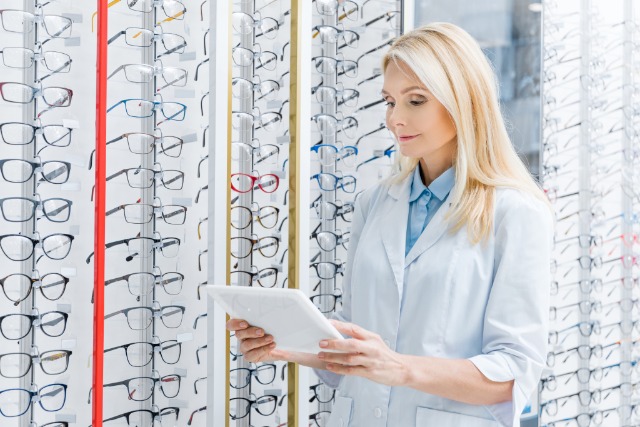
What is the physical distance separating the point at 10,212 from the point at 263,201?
667 mm

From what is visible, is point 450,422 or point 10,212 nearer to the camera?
point 450,422

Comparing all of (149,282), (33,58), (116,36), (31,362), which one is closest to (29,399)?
(31,362)

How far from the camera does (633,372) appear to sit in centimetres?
314

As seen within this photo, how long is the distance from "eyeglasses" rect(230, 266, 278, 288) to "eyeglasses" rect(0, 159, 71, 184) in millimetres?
531

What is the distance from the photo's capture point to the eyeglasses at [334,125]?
7.32 ft

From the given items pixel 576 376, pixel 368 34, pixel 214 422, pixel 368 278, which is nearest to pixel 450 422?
pixel 368 278

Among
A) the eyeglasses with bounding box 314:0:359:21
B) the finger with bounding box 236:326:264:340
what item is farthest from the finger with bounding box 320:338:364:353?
the eyeglasses with bounding box 314:0:359:21

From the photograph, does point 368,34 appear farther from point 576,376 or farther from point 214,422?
point 576,376

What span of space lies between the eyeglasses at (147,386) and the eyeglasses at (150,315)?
4.8 inches

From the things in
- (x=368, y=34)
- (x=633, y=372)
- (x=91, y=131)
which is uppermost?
(x=368, y=34)

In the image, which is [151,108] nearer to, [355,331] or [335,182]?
[335,182]

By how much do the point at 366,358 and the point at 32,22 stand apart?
1.00m

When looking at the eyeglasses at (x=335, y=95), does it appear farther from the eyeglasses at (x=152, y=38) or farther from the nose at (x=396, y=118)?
the nose at (x=396, y=118)

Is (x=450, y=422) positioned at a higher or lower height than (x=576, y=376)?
higher
